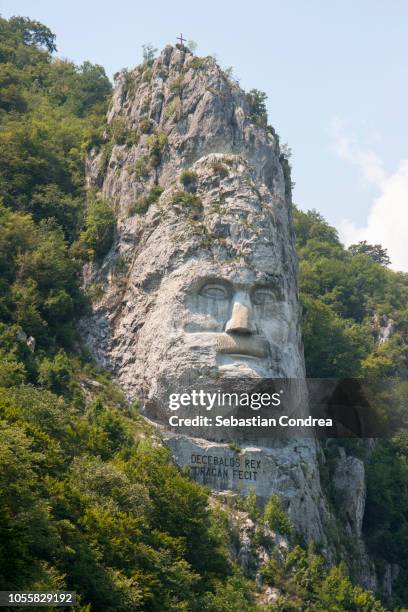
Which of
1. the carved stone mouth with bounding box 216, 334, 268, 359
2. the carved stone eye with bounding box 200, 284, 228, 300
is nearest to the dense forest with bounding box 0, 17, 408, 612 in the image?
the carved stone mouth with bounding box 216, 334, 268, 359

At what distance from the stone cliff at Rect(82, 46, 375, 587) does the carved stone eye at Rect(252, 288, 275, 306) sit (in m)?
0.04

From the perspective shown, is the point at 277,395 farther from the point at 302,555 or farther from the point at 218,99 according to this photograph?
the point at 218,99

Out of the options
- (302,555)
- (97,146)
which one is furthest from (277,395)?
(97,146)

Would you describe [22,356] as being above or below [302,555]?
above

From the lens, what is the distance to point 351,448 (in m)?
55.7

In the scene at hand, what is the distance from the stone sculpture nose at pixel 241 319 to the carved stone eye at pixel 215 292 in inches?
19.7

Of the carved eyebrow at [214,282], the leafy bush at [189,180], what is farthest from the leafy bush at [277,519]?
the leafy bush at [189,180]

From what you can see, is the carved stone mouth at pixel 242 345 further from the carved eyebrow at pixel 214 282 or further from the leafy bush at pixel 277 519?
the leafy bush at pixel 277 519

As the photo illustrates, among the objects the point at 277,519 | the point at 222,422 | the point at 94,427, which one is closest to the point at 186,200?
the point at 222,422

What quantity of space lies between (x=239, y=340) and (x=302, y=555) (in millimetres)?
8151

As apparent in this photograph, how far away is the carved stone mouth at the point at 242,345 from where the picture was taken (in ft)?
152

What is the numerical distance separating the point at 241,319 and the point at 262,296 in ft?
6.53

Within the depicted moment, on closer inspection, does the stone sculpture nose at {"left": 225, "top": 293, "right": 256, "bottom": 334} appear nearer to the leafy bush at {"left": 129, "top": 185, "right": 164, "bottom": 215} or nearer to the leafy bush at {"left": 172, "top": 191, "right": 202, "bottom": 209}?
the leafy bush at {"left": 172, "top": 191, "right": 202, "bottom": 209}

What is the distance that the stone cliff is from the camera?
46.1m
